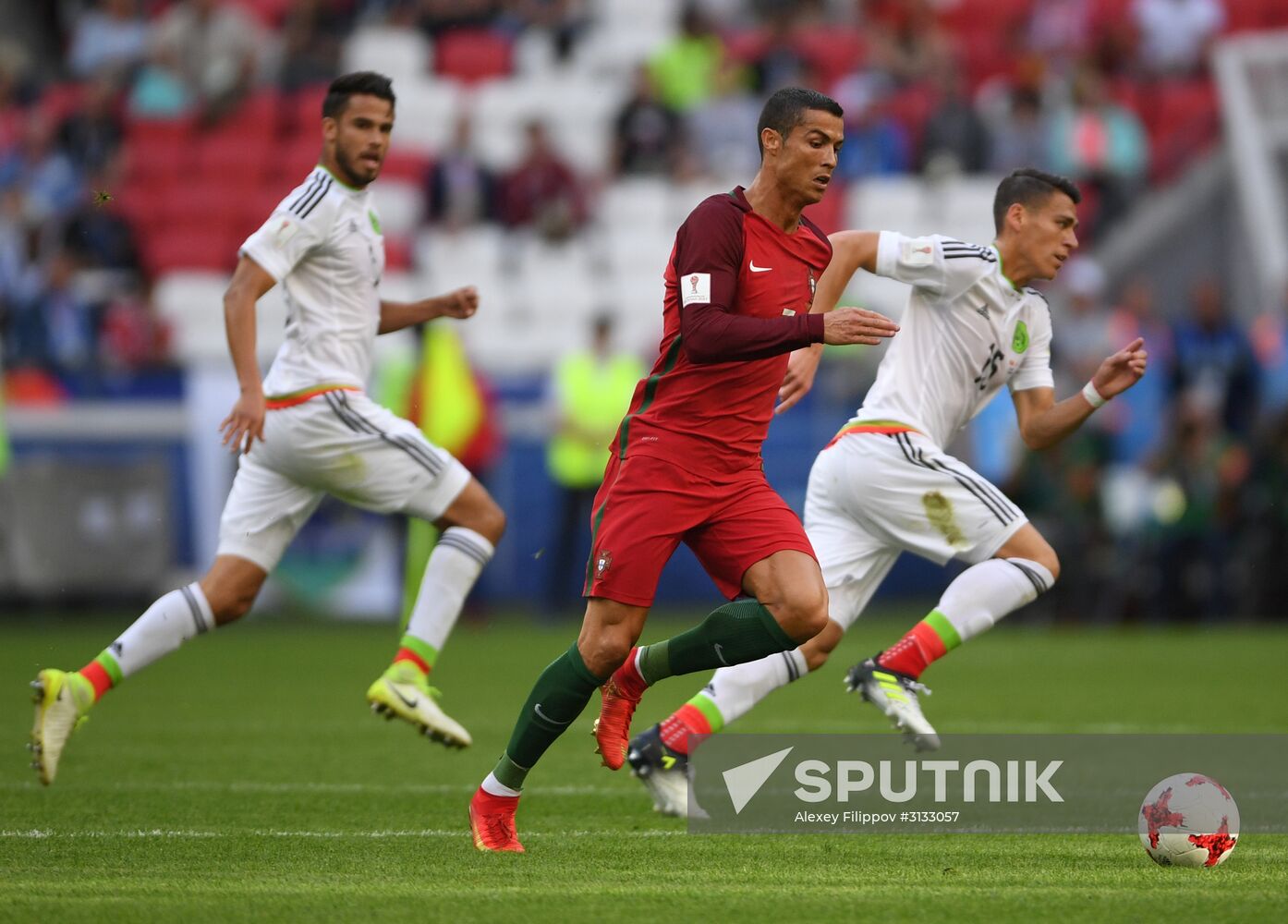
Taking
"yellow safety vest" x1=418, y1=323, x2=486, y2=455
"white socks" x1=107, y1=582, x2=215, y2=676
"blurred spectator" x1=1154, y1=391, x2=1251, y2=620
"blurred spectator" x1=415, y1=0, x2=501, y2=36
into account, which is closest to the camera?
"white socks" x1=107, y1=582, x2=215, y2=676

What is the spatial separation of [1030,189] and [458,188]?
38.9ft

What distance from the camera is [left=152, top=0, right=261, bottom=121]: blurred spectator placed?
68.2 ft

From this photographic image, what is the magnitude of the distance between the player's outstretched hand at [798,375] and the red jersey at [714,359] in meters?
0.60

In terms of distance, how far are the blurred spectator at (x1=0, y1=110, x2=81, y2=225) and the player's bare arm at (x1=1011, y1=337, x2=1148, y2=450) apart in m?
13.3

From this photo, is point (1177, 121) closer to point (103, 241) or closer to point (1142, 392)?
point (1142, 392)

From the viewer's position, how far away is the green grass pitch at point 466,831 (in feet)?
16.7

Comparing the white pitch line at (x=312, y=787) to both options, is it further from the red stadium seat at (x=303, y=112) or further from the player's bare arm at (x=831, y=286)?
the red stadium seat at (x=303, y=112)

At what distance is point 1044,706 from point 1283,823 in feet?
11.8

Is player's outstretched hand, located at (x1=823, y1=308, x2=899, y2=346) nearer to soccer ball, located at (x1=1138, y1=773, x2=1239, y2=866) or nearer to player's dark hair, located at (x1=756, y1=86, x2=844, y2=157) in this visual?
player's dark hair, located at (x1=756, y1=86, x2=844, y2=157)

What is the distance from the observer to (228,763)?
8250 mm

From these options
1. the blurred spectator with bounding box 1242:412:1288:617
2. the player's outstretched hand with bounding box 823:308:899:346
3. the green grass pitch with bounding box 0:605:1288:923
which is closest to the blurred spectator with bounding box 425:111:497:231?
the green grass pitch with bounding box 0:605:1288:923

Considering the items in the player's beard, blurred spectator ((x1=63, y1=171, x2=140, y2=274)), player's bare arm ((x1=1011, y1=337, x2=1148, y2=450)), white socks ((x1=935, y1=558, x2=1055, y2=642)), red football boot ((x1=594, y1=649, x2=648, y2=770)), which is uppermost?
the player's beard

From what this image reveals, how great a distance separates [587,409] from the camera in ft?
51.2

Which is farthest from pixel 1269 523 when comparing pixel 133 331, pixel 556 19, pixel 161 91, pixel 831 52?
pixel 161 91
